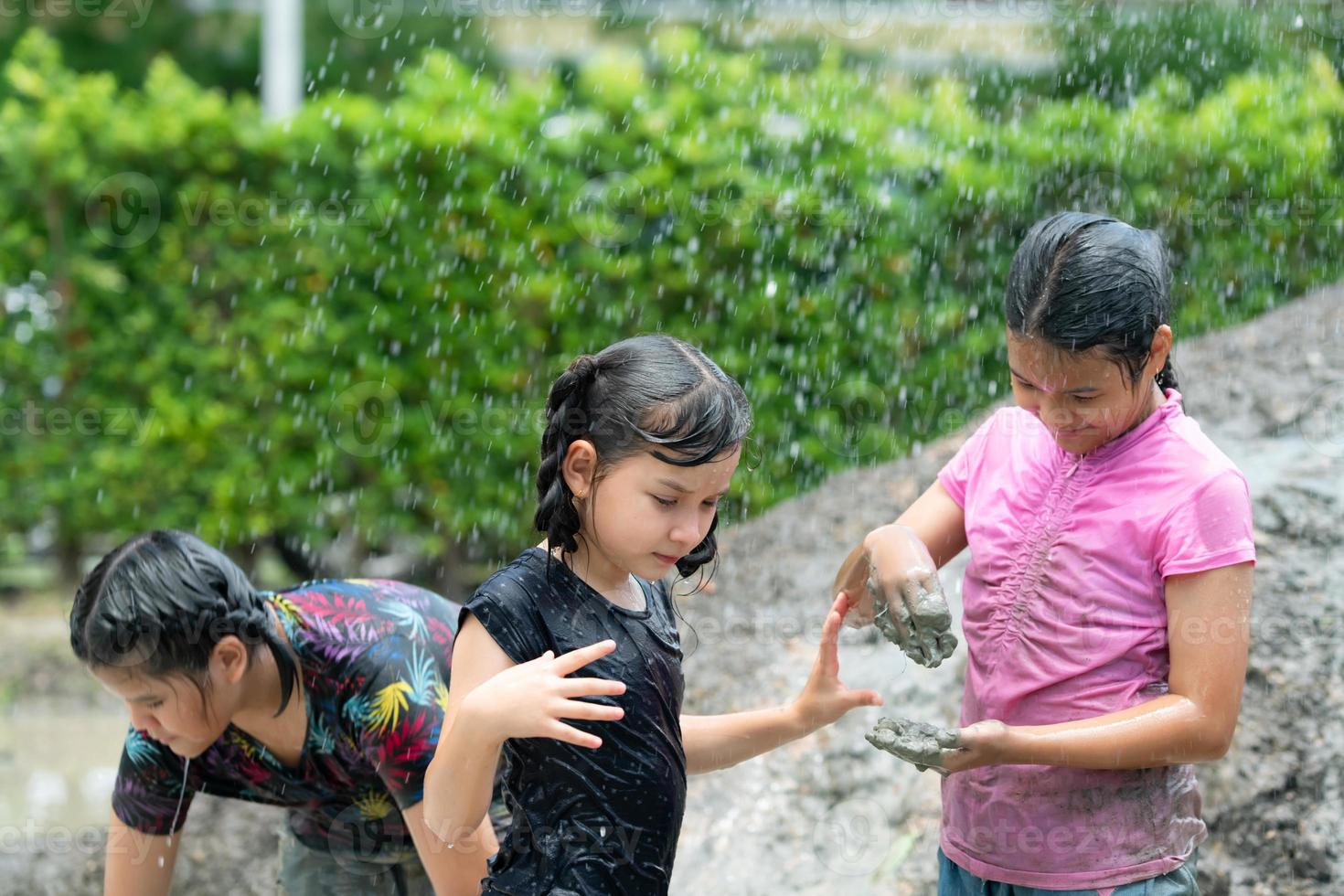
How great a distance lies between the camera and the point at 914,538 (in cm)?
216

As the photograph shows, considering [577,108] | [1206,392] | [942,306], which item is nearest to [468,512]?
[577,108]

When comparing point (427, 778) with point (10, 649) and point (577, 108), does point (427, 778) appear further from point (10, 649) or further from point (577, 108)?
point (10, 649)

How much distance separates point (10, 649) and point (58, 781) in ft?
6.02

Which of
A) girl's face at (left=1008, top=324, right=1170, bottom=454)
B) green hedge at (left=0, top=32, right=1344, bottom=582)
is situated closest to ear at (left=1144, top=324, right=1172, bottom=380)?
girl's face at (left=1008, top=324, right=1170, bottom=454)

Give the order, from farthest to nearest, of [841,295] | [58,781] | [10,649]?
[10,649] < [841,295] < [58,781]

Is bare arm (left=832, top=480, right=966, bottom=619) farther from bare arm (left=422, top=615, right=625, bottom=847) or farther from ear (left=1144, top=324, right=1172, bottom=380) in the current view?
bare arm (left=422, top=615, right=625, bottom=847)

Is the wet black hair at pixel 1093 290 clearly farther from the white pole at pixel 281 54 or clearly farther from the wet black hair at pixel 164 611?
the white pole at pixel 281 54

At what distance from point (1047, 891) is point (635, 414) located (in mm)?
1019

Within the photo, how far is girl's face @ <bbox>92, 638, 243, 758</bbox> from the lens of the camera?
2.34 m

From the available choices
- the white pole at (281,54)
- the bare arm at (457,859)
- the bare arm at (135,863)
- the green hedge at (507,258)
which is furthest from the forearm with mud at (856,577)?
the white pole at (281,54)

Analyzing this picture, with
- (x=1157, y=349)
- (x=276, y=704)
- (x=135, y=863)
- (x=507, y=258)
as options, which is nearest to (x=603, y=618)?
(x=276, y=704)

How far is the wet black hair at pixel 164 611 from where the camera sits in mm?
2328

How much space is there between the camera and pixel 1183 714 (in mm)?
1972

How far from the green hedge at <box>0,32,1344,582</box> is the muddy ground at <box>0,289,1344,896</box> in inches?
36.0
